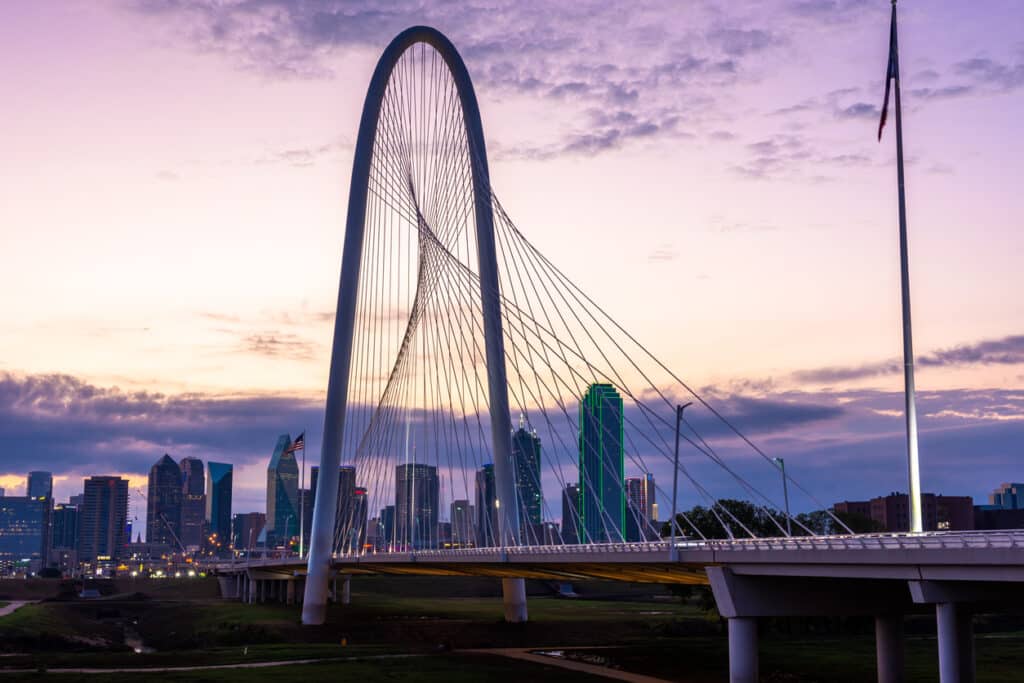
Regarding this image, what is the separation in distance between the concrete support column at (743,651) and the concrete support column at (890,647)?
6.19 meters

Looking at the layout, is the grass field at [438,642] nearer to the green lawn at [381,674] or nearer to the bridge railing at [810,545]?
the green lawn at [381,674]

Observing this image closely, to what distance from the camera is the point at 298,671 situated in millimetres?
60719

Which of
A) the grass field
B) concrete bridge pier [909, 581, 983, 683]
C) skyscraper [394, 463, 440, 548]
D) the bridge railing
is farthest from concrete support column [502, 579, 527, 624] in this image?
concrete bridge pier [909, 581, 983, 683]

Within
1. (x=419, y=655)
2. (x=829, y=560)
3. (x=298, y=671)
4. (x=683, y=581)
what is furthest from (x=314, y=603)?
(x=829, y=560)

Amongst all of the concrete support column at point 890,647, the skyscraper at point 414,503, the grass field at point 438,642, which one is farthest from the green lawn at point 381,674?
the skyscraper at point 414,503

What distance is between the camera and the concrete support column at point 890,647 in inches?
1955

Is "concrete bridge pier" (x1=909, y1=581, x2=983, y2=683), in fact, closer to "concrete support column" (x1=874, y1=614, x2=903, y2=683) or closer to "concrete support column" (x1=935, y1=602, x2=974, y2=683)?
"concrete support column" (x1=935, y1=602, x2=974, y2=683)

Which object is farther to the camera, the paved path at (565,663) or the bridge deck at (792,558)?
the paved path at (565,663)

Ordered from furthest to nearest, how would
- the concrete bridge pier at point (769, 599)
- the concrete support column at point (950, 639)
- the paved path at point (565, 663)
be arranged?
the paved path at point (565, 663), the concrete bridge pier at point (769, 599), the concrete support column at point (950, 639)

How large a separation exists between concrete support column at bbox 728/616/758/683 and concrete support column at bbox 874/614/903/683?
6.19m

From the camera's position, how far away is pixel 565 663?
66.2 metres

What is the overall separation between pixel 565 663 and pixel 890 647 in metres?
21.3

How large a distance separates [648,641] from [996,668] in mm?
26163

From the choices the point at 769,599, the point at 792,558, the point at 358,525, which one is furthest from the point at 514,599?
the point at 792,558
